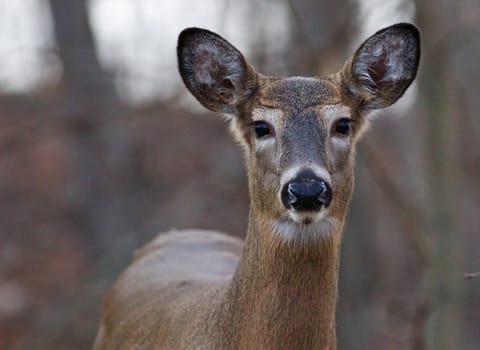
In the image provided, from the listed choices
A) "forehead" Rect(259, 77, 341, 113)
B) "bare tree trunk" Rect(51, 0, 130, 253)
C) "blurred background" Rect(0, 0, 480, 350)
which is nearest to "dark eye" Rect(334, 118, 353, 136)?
"forehead" Rect(259, 77, 341, 113)

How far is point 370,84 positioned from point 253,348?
1631mm

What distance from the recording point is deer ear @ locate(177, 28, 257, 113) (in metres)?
6.32

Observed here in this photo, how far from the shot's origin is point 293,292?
19.0 ft

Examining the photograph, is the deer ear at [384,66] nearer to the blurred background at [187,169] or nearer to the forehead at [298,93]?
the forehead at [298,93]

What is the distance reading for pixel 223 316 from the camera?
6.12 meters

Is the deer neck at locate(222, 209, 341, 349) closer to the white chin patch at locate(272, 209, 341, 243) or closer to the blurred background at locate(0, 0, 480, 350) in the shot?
the white chin patch at locate(272, 209, 341, 243)

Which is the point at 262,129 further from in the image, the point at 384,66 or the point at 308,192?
the point at 384,66

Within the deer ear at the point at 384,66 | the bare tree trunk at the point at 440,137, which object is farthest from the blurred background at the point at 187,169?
the deer ear at the point at 384,66

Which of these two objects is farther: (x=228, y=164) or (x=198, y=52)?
(x=228, y=164)

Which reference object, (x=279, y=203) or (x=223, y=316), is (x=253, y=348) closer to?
(x=223, y=316)

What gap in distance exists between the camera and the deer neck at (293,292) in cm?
576

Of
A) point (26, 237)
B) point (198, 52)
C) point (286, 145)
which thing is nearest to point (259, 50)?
point (198, 52)

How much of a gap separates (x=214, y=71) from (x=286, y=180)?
119 centimetres

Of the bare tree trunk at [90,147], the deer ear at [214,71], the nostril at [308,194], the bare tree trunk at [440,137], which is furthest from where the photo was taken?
the bare tree trunk at [90,147]
